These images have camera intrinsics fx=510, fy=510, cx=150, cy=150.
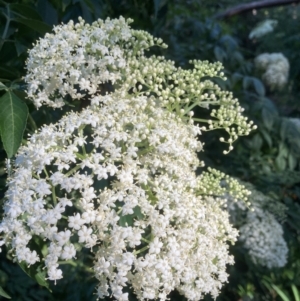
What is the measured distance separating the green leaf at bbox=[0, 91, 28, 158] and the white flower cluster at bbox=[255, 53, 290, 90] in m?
3.82

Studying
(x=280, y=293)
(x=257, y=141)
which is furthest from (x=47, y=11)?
(x=280, y=293)

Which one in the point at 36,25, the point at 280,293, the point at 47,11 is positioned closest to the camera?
the point at 36,25

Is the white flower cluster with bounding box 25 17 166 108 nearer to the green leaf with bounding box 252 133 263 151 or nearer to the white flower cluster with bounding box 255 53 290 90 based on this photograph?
the green leaf with bounding box 252 133 263 151

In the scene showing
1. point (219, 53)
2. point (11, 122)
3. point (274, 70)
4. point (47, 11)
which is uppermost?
point (274, 70)

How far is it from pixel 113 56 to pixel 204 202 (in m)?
0.48

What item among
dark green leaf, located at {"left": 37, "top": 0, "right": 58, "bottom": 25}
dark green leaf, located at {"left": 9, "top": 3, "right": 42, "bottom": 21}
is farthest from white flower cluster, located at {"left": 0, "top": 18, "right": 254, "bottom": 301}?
dark green leaf, located at {"left": 37, "top": 0, "right": 58, "bottom": 25}

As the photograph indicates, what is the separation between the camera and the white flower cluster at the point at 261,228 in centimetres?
278

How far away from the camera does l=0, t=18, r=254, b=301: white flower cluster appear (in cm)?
118

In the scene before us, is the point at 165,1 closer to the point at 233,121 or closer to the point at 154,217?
the point at 233,121

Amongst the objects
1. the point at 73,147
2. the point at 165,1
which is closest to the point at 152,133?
the point at 73,147

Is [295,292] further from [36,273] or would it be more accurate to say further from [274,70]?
[36,273]

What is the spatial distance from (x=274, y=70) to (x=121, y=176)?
3.93m

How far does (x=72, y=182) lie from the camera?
118 centimetres

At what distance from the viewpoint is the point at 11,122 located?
4.13 feet
